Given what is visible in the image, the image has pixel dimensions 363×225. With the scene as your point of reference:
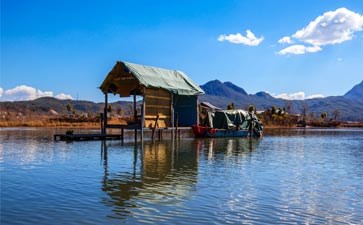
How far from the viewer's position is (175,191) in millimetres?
14633

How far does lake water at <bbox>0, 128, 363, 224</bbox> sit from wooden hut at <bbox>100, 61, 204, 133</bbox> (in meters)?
14.2

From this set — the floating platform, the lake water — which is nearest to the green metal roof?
the floating platform

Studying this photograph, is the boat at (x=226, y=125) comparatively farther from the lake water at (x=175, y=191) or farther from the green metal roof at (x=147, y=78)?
the lake water at (x=175, y=191)

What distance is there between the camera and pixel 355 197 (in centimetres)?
1455

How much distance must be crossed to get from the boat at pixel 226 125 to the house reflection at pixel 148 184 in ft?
74.3

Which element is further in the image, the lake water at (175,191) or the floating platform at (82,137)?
the floating platform at (82,137)

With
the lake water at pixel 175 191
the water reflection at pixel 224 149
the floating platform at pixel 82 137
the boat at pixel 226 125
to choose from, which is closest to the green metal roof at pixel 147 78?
the floating platform at pixel 82 137

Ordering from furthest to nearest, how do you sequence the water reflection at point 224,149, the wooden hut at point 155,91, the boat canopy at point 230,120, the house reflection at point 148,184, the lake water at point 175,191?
the boat canopy at point 230,120
the wooden hut at point 155,91
the water reflection at point 224,149
the house reflection at point 148,184
the lake water at point 175,191

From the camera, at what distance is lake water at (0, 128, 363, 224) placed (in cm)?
1137

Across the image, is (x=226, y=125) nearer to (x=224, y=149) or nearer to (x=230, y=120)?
(x=230, y=120)

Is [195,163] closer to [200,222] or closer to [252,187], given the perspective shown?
[252,187]

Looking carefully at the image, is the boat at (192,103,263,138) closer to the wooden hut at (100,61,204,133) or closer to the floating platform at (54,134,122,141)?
the wooden hut at (100,61,204,133)

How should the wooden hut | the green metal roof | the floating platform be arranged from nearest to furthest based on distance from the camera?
the green metal roof < the wooden hut < the floating platform

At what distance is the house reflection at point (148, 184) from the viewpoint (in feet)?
42.2
